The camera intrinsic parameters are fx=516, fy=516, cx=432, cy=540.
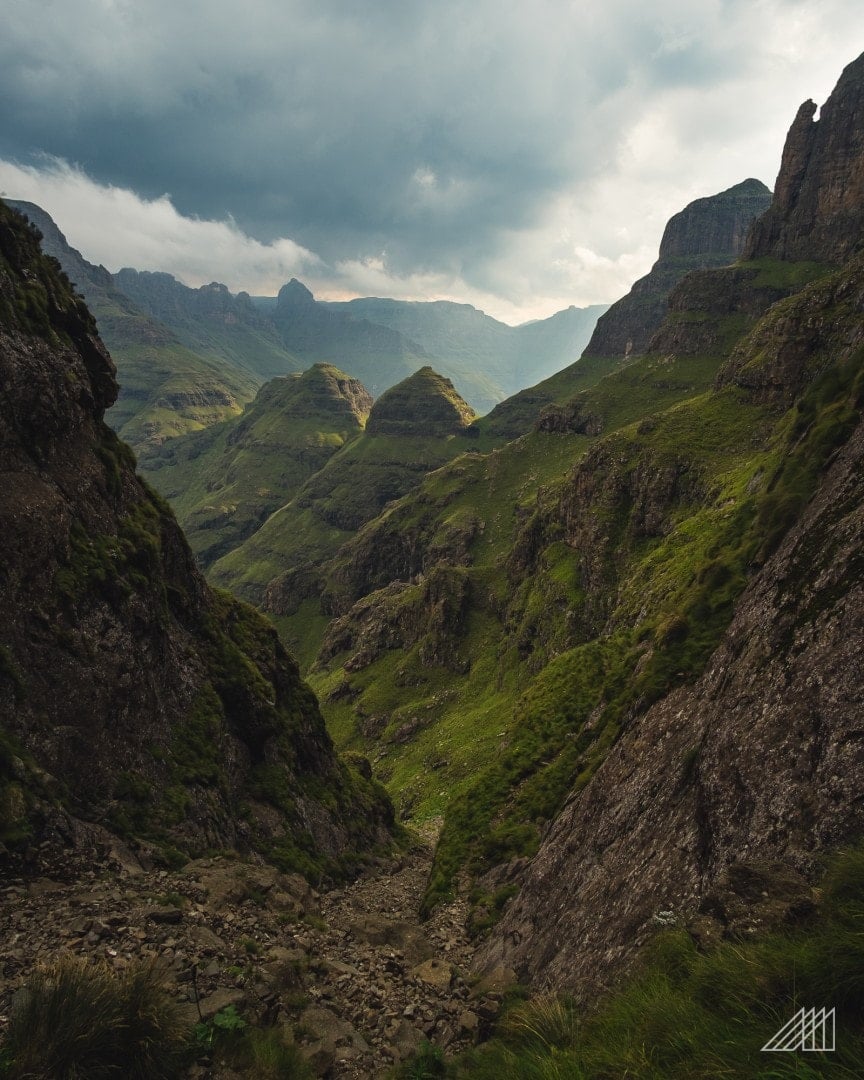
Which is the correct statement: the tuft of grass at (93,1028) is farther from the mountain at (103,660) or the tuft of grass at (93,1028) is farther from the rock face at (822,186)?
the rock face at (822,186)

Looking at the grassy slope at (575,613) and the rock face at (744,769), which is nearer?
the rock face at (744,769)

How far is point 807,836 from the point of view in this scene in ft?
32.8

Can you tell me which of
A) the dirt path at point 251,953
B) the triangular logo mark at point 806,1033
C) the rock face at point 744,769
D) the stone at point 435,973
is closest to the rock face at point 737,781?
the rock face at point 744,769

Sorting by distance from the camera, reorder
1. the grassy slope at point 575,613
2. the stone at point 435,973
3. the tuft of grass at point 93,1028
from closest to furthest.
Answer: the tuft of grass at point 93,1028, the stone at point 435,973, the grassy slope at point 575,613

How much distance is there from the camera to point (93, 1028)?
8.24m

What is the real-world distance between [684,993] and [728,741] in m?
7.59

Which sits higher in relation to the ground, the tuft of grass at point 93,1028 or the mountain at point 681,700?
the tuft of grass at point 93,1028

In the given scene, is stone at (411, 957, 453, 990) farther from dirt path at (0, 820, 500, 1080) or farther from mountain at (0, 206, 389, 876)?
mountain at (0, 206, 389, 876)

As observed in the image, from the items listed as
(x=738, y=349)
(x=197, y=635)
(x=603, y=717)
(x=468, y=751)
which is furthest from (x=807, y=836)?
(x=738, y=349)

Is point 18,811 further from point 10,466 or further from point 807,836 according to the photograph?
point 807,836

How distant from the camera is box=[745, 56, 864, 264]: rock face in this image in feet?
512

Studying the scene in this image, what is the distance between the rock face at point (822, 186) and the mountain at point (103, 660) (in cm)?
19506

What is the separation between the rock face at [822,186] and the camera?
156125mm

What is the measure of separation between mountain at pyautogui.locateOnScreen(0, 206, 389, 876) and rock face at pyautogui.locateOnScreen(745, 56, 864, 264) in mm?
195061
